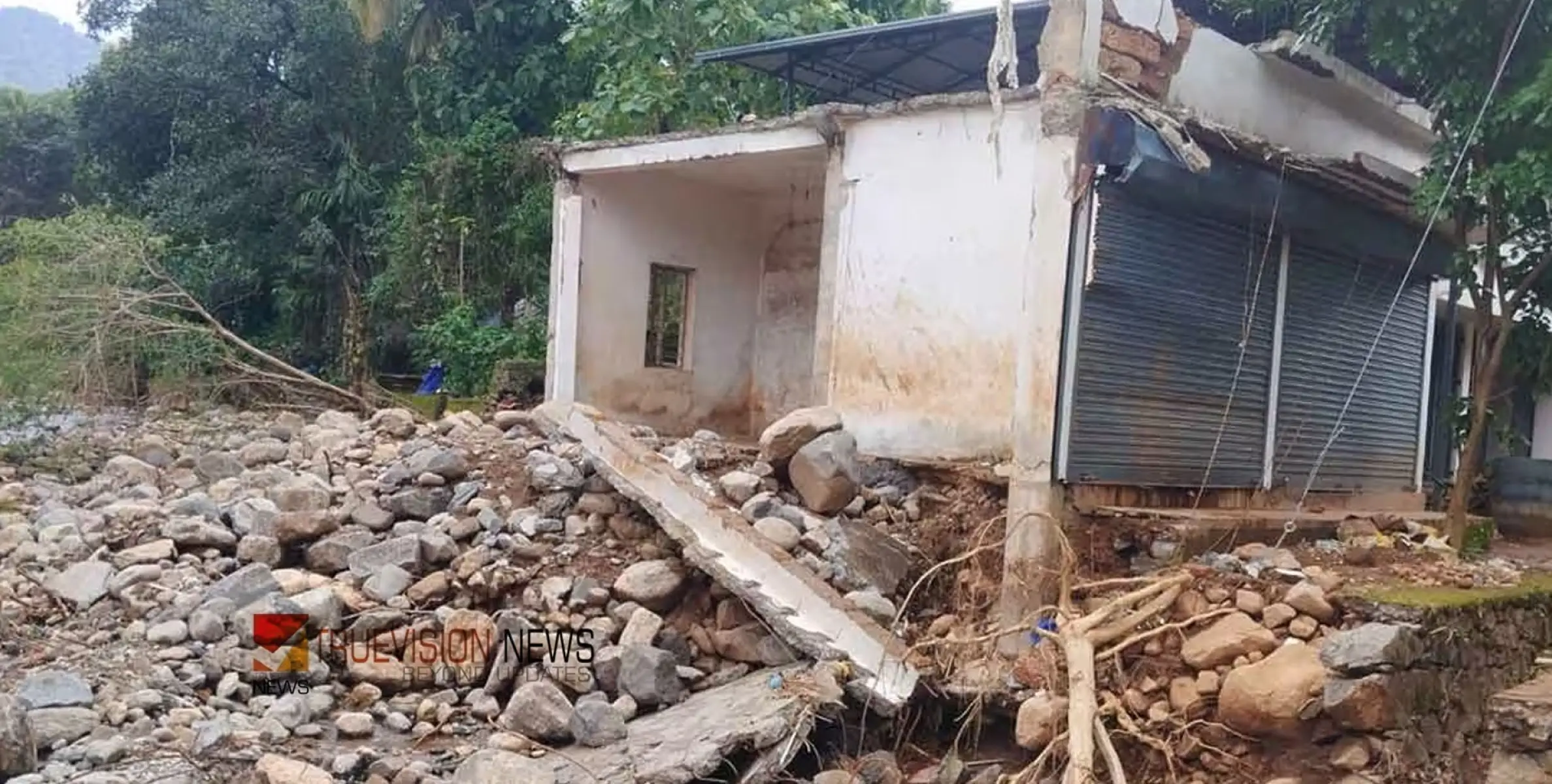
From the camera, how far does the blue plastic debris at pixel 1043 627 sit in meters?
5.89

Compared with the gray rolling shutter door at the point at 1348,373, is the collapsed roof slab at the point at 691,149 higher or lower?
higher

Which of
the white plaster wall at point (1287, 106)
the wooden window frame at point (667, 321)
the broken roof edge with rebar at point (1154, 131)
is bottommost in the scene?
the wooden window frame at point (667, 321)

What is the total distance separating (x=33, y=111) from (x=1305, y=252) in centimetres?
2409

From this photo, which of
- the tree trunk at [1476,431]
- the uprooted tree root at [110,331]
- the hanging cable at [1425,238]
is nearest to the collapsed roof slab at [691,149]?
the hanging cable at [1425,238]

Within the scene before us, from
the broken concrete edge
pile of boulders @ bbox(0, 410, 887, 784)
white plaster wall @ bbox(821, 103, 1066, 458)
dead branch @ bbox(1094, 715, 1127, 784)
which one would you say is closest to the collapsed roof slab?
white plaster wall @ bbox(821, 103, 1066, 458)

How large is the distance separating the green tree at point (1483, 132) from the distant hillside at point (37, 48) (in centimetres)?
7656

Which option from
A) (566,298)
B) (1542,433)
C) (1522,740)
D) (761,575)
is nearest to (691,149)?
(566,298)

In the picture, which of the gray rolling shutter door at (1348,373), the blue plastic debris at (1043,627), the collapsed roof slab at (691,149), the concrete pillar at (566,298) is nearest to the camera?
the blue plastic debris at (1043,627)

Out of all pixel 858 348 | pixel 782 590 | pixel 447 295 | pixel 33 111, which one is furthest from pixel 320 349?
pixel 782 590

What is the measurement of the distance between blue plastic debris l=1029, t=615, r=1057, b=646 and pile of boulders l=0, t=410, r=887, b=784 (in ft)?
2.70

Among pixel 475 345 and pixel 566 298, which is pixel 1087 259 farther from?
pixel 475 345

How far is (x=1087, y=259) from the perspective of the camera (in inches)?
256

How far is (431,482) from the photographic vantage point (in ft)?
25.9

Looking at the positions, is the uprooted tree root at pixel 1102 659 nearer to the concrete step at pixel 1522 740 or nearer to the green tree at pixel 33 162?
the concrete step at pixel 1522 740
